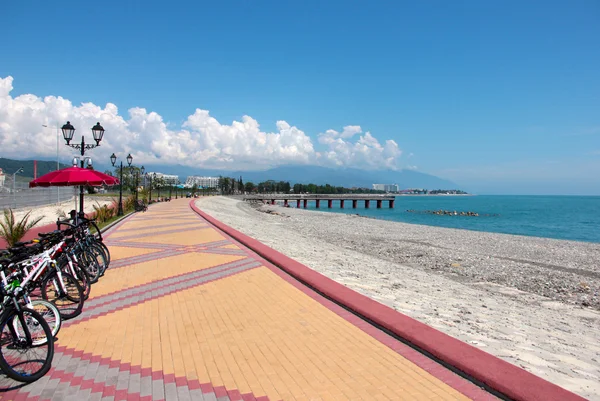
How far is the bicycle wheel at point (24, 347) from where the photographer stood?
12.0 ft

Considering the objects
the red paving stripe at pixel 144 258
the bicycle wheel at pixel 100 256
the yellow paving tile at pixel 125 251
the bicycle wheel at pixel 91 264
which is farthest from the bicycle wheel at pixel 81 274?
the yellow paving tile at pixel 125 251

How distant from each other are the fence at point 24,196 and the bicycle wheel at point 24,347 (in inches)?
888

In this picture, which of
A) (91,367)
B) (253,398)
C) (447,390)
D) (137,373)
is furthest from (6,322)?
(447,390)

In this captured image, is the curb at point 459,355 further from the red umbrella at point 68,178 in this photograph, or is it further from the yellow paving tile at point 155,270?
the red umbrella at point 68,178

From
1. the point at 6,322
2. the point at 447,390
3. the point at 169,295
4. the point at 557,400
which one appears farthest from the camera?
the point at 169,295

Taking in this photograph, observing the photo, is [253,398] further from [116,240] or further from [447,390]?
[116,240]

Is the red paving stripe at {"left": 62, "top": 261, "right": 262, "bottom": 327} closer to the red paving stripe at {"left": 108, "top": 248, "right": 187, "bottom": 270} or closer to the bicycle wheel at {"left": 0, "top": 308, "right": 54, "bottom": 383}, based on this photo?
the bicycle wheel at {"left": 0, "top": 308, "right": 54, "bottom": 383}

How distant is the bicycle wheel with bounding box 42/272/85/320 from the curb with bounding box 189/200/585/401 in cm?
366

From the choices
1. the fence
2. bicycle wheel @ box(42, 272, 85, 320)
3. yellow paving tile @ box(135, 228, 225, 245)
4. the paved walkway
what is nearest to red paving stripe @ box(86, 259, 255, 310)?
the paved walkway

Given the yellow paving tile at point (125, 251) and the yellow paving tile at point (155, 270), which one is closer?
the yellow paving tile at point (155, 270)

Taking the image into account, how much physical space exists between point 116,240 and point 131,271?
4939 mm

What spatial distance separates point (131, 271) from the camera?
8219mm

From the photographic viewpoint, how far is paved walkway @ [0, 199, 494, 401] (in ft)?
11.5

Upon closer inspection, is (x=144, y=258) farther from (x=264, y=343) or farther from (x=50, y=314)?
(x=264, y=343)
